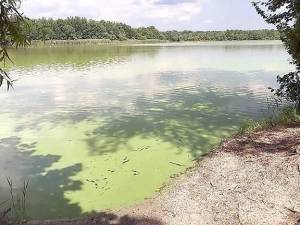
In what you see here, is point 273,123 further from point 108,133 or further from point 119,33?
point 119,33

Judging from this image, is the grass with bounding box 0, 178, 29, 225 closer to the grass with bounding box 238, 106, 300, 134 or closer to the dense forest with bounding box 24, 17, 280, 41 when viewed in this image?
the grass with bounding box 238, 106, 300, 134

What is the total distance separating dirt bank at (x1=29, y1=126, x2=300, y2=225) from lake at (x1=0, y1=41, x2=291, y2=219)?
2.77ft

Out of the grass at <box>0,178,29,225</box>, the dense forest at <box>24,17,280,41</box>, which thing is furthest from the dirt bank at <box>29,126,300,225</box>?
the dense forest at <box>24,17,280,41</box>

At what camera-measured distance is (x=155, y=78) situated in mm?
28250

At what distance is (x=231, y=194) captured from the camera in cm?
780

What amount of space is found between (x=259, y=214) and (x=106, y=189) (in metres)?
3.66

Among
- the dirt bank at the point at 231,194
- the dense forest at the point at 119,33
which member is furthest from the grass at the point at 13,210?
the dense forest at the point at 119,33

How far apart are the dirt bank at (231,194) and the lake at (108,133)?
845 mm

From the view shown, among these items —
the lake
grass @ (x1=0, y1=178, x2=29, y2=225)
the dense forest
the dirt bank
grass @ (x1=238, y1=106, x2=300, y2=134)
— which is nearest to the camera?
grass @ (x1=0, y1=178, x2=29, y2=225)

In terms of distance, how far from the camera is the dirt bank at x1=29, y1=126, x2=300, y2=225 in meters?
7.02

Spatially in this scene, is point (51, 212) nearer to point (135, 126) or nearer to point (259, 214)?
point (259, 214)

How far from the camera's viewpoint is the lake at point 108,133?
9.10 metres

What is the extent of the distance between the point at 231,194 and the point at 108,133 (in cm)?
668

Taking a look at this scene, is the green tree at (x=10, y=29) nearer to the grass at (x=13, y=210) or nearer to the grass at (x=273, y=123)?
the grass at (x=13, y=210)
